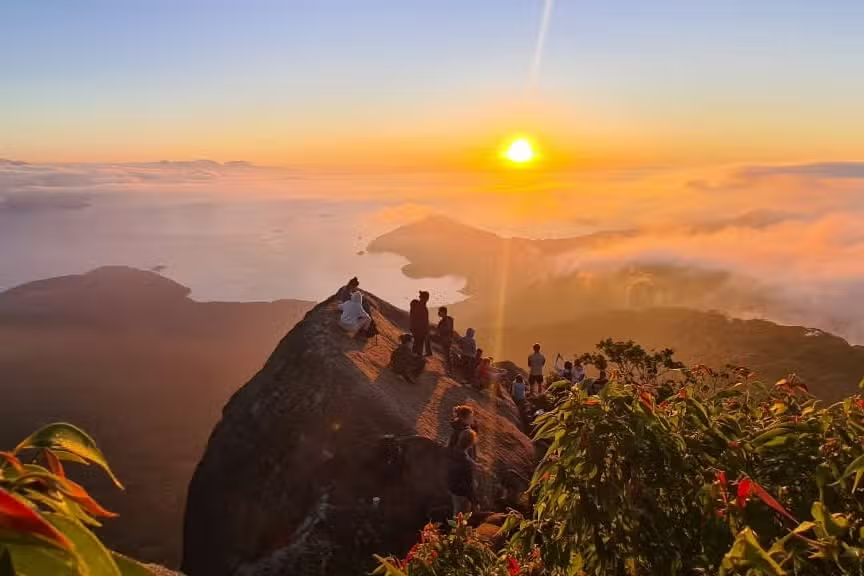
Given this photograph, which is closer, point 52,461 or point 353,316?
point 52,461

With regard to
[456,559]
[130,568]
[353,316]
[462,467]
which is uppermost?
[130,568]

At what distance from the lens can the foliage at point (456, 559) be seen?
17.9 feet

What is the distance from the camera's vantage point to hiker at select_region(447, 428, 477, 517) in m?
12.0

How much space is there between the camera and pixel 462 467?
12203 millimetres

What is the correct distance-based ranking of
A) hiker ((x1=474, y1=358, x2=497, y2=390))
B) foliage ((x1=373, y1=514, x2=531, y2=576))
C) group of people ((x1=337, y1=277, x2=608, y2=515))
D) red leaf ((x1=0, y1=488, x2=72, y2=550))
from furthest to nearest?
1. hiker ((x1=474, y1=358, x2=497, y2=390))
2. group of people ((x1=337, y1=277, x2=608, y2=515))
3. foliage ((x1=373, y1=514, x2=531, y2=576))
4. red leaf ((x1=0, y1=488, x2=72, y2=550))

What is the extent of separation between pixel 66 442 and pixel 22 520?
608 mm

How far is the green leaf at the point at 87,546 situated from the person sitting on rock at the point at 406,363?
57.1 ft

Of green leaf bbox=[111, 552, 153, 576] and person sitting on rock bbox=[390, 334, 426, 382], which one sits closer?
green leaf bbox=[111, 552, 153, 576]

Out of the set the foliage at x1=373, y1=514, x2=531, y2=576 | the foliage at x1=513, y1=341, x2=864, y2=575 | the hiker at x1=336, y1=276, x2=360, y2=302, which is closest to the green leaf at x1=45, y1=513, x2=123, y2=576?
the foliage at x1=513, y1=341, x2=864, y2=575

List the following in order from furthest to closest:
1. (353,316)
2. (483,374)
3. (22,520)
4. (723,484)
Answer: (483,374), (353,316), (723,484), (22,520)

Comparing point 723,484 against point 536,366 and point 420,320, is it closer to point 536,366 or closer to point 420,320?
point 420,320

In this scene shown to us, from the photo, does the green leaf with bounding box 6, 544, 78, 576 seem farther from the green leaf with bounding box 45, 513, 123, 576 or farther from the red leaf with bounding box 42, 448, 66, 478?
the red leaf with bounding box 42, 448, 66, 478

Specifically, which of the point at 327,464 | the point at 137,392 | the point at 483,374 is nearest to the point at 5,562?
the point at 327,464

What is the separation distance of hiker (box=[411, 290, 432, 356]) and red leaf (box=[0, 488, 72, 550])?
17.5 meters
